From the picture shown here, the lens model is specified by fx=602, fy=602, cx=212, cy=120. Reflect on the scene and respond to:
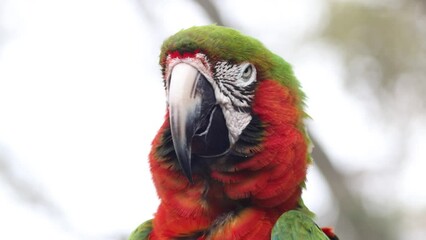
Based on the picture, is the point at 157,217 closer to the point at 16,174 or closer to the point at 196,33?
the point at 196,33

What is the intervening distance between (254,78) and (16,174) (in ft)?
16.0

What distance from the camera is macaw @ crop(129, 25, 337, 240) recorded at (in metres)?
2.12

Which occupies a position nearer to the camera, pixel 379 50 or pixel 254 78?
pixel 254 78

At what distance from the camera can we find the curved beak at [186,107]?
1995 millimetres

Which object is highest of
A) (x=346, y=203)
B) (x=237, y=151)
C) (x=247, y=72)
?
(x=247, y=72)

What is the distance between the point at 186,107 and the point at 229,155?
28 centimetres

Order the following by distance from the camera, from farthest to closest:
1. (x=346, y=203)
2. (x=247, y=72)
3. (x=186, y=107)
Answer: (x=346, y=203), (x=247, y=72), (x=186, y=107)

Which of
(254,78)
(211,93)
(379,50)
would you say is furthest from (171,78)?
(379,50)

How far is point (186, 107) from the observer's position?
200 centimetres

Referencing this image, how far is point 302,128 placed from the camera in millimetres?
2291

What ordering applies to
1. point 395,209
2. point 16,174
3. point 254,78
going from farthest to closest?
point 16,174 < point 395,209 < point 254,78

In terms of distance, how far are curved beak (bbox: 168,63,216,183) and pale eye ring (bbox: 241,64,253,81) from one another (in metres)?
0.18

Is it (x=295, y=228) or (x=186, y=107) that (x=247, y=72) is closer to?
(x=186, y=107)

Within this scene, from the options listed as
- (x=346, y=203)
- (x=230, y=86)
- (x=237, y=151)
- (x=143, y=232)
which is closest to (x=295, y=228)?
(x=237, y=151)
